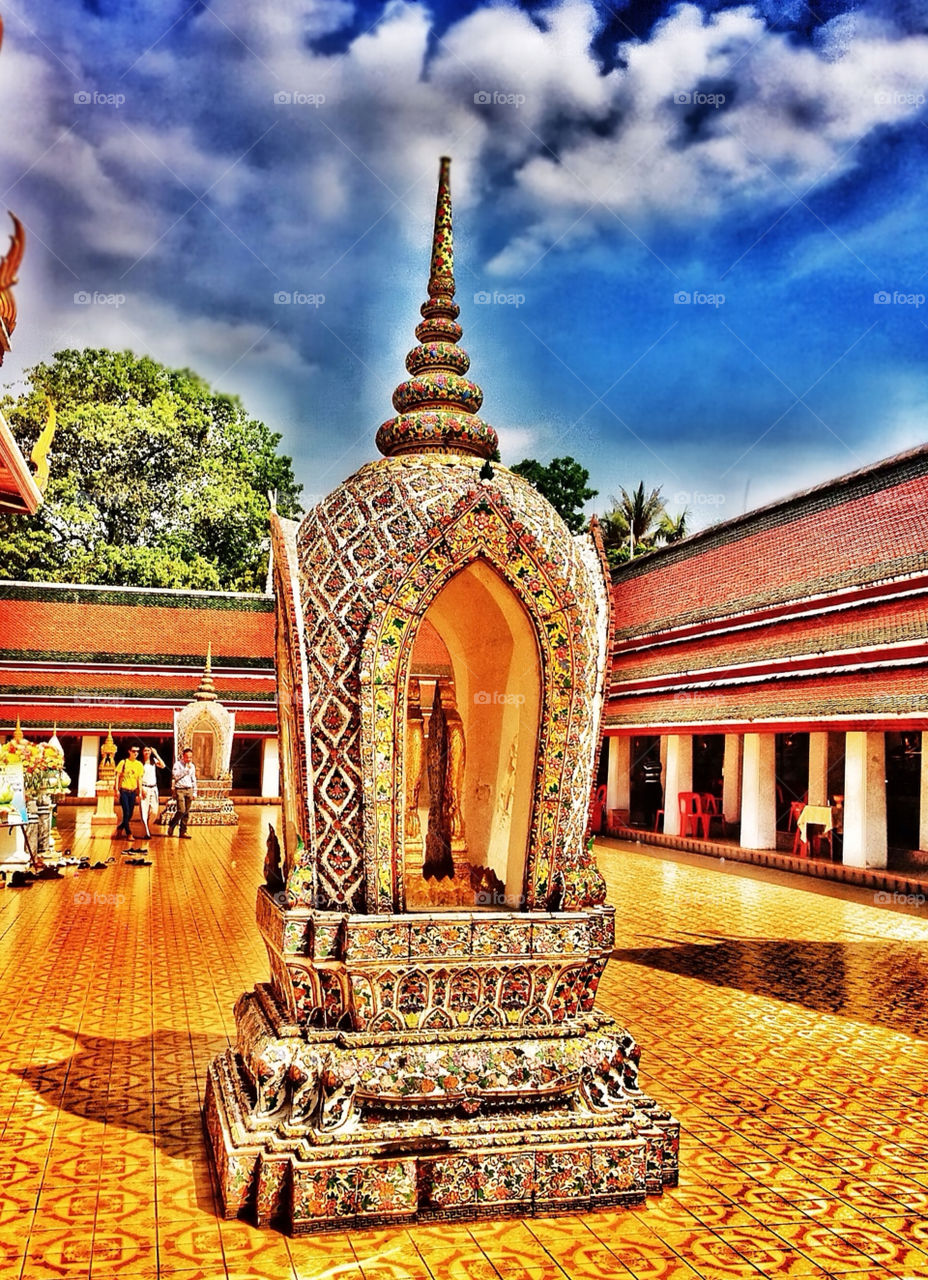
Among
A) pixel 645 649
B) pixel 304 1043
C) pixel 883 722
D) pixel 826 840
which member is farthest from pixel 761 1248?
pixel 645 649

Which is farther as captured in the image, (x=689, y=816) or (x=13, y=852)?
(x=689, y=816)

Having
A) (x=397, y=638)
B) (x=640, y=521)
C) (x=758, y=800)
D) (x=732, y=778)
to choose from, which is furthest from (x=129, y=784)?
(x=640, y=521)

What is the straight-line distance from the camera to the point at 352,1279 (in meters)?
3.11

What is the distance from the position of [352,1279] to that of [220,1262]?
0.44 metres

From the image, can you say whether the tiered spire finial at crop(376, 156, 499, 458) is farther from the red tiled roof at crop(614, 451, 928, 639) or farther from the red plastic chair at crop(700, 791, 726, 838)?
the red plastic chair at crop(700, 791, 726, 838)

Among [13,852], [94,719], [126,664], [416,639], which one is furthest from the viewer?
[126,664]

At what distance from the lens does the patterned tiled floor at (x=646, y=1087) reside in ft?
10.9

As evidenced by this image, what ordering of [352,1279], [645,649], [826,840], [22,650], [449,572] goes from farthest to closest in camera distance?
[22,650]
[645,649]
[826,840]
[449,572]
[352,1279]

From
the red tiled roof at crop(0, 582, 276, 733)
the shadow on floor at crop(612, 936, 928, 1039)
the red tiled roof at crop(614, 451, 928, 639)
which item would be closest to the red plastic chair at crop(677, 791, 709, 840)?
the red tiled roof at crop(614, 451, 928, 639)

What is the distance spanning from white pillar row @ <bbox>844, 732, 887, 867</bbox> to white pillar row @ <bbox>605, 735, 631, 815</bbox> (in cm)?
689

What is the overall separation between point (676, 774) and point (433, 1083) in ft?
51.1

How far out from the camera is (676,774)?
18.8m

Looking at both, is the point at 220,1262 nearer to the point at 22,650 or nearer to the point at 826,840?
the point at 826,840

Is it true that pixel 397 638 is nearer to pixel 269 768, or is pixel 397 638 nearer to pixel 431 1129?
pixel 431 1129
